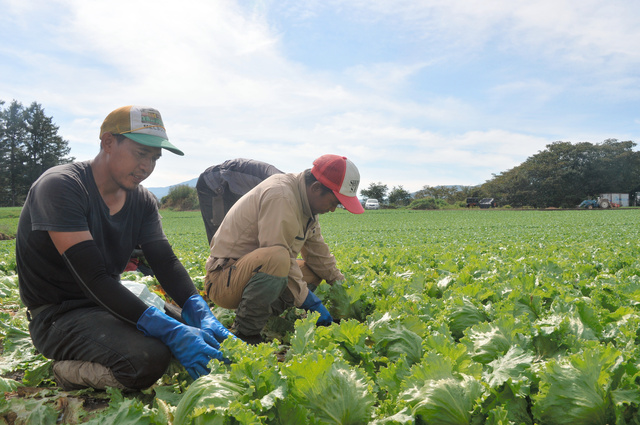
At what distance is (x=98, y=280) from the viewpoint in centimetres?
243

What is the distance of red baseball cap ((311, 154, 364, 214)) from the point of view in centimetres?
Answer: 354

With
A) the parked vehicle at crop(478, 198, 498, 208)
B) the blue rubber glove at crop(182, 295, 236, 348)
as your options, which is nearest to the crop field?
the blue rubber glove at crop(182, 295, 236, 348)

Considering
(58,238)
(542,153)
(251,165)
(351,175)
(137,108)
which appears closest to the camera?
(58,238)

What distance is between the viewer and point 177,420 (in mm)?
1710

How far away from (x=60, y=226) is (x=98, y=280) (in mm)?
370

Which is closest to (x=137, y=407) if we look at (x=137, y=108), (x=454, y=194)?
(x=137, y=108)

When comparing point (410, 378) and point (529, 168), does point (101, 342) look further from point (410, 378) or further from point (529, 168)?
point (529, 168)

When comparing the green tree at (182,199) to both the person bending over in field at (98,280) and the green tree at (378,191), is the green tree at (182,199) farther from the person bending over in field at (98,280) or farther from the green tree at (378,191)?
the person bending over in field at (98,280)

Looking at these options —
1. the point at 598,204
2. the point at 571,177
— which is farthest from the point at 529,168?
the point at 598,204

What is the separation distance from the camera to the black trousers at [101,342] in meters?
2.44

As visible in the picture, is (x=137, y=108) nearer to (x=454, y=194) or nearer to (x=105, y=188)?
(x=105, y=188)

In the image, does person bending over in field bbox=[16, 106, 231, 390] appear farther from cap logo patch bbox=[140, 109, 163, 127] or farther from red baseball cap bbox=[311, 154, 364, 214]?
red baseball cap bbox=[311, 154, 364, 214]

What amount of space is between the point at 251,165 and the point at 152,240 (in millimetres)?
2785

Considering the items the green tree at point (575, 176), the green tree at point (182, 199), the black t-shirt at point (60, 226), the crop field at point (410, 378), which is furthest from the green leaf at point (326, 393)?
the green tree at point (575, 176)
